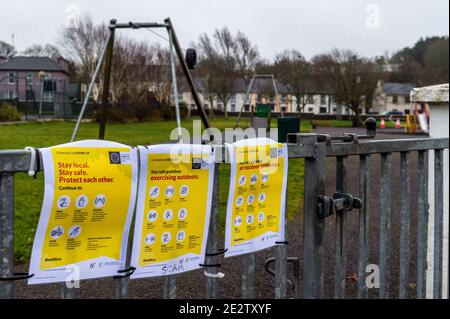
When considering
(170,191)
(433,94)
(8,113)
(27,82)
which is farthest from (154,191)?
(27,82)

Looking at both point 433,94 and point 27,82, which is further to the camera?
point 27,82

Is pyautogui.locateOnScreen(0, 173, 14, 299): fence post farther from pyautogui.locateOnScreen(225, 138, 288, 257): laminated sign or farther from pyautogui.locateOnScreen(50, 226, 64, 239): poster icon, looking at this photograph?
pyautogui.locateOnScreen(225, 138, 288, 257): laminated sign

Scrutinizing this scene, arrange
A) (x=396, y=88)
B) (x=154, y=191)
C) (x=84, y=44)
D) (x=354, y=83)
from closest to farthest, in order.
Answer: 1. (x=154, y=191)
2. (x=354, y=83)
3. (x=84, y=44)
4. (x=396, y=88)

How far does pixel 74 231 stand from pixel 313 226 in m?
0.91

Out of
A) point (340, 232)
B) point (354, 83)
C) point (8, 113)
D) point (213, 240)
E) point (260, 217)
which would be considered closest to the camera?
point (213, 240)

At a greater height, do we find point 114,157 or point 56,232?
point 114,157

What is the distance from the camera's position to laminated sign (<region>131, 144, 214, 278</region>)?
4.54ft

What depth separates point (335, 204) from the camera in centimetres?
186

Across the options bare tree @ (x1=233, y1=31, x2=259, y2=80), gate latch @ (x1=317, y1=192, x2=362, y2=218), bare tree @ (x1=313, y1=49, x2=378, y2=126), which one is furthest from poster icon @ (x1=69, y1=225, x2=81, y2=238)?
bare tree @ (x1=233, y1=31, x2=259, y2=80)

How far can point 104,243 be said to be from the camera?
135 cm

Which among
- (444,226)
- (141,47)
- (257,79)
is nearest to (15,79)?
(444,226)

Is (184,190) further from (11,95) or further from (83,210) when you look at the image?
(11,95)
